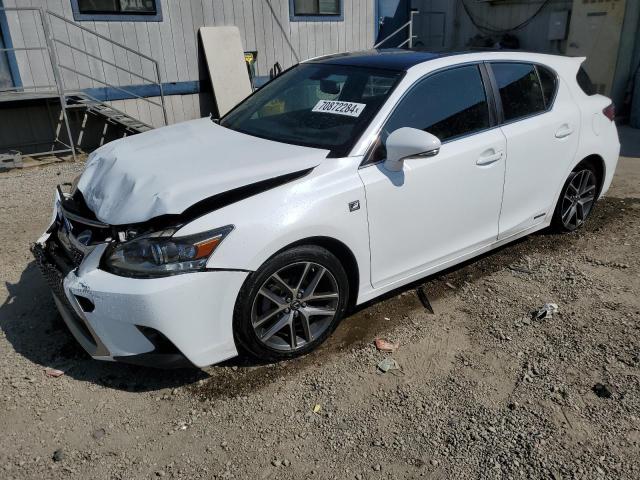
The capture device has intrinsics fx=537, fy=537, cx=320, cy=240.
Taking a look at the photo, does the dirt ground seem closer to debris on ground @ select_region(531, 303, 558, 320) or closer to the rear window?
debris on ground @ select_region(531, 303, 558, 320)

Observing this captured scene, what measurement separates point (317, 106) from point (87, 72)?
6.13 meters

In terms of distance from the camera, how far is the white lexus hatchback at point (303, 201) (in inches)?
105

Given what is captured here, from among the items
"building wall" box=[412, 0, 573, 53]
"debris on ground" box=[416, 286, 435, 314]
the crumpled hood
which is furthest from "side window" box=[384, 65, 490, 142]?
"building wall" box=[412, 0, 573, 53]

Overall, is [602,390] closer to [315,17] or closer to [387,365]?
[387,365]

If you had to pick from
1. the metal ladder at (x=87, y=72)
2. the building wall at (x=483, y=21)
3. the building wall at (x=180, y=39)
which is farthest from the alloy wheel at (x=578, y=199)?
the building wall at (x=483, y=21)

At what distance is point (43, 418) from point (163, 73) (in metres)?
7.33

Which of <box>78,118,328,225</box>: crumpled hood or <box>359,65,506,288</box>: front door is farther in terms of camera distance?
<box>359,65,506,288</box>: front door

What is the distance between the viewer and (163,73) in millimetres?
8984

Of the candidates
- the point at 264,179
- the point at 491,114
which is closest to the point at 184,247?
the point at 264,179

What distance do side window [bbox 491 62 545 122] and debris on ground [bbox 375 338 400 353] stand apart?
5.95ft

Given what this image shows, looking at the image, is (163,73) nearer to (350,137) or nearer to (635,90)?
(350,137)

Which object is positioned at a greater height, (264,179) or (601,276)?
(264,179)

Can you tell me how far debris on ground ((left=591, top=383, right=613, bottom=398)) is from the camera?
2.85 m

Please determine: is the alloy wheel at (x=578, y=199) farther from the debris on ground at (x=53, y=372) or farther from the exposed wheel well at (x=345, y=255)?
the debris on ground at (x=53, y=372)
